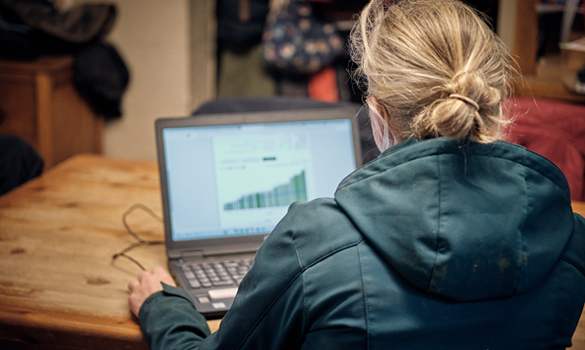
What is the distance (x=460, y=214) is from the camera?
24.0 inches

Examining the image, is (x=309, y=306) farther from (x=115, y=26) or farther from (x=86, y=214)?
(x=115, y=26)

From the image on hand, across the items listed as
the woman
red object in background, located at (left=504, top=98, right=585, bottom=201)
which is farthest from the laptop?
red object in background, located at (left=504, top=98, right=585, bottom=201)

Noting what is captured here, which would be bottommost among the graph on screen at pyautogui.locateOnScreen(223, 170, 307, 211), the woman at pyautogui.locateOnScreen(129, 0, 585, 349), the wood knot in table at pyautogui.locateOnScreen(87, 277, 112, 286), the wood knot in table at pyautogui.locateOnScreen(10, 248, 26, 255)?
the wood knot in table at pyautogui.locateOnScreen(87, 277, 112, 286)

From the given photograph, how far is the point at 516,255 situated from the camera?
0.62 m

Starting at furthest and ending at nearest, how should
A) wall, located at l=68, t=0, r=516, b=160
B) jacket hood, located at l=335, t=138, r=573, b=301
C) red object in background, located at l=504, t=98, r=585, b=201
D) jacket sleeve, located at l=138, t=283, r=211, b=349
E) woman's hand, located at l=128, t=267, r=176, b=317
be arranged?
wall, located at l=68, t=0, r=516, b=160 < red object in background, located at l=504, t=98, r=585, b=201 < woman's hand, located at l=128, t=267, r=176, b=317 < jacket sleeve, located at l=138, t=283, r=211, b=349 < jacket hood, located at l=335, t=138, r=573, b=301

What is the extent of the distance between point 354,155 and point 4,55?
7.21 ft

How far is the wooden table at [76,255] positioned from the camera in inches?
35.8

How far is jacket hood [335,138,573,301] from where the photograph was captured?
60 centimetres

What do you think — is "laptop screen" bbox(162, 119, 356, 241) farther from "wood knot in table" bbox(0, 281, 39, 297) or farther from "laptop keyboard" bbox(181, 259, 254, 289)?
"wood knot in table" bbox(0, 281, 39, 297)

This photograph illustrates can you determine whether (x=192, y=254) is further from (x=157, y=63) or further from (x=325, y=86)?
(x=157, y=63)

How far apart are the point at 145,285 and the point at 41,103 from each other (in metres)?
2.03

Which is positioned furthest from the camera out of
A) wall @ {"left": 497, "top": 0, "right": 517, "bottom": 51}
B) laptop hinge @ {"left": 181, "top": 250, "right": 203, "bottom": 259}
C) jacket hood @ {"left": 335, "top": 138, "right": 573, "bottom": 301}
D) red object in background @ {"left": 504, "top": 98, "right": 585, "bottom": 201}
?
wall @ {"left": 497, "top": 0, "right": 517, "bottom": 51}

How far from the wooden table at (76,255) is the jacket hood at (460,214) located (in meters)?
0.39

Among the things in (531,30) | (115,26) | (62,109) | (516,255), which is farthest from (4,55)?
(516,255)
